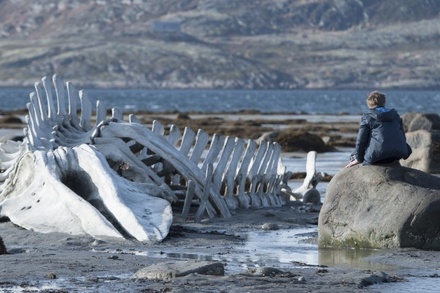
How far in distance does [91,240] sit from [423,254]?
3253 millimetres

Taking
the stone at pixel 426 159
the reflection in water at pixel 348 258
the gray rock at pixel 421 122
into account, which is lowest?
the reflection in water at pixel 348 258

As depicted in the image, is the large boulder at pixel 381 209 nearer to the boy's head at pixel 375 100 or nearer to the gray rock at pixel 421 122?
the boy's head at pixel 375 100

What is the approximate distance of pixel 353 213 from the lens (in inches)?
508

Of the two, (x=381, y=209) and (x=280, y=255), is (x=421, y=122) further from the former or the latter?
(x=280, y=255)

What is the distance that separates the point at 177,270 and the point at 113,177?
10.6 ft

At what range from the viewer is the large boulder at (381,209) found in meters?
12.4

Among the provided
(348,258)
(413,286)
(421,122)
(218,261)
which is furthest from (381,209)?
(421,122)

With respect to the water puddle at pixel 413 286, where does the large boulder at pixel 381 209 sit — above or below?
above

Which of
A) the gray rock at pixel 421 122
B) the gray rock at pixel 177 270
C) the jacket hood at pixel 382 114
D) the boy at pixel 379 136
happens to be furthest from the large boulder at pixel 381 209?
the gray rock at pixel 421 122

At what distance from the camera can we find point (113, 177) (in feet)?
43.3

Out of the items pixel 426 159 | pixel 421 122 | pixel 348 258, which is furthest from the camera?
pixel 421 122

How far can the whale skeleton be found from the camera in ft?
41.9

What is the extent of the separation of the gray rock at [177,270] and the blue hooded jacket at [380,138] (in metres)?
3.24

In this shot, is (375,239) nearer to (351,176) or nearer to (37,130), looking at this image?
(351,176)
